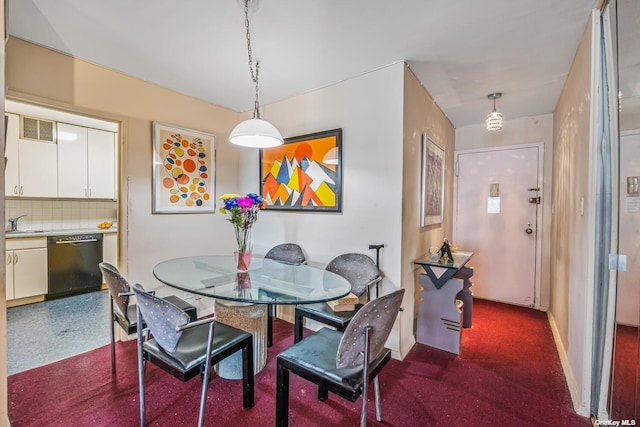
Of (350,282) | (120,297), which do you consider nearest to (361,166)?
(350,282)

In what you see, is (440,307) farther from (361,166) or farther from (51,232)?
(51,232)

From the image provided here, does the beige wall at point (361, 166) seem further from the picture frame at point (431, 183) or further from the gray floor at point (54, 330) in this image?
the gray floor at point (54, 330)

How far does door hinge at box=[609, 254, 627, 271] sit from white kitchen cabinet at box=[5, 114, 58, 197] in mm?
5657

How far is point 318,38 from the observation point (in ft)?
6.47

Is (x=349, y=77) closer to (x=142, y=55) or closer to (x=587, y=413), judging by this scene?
(x=142, y=55)

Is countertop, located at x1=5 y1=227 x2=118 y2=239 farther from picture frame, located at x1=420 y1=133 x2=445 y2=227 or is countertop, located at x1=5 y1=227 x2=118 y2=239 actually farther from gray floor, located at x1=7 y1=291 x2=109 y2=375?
picture frame, located at x1=420 y1=133 x2=445 y2=227

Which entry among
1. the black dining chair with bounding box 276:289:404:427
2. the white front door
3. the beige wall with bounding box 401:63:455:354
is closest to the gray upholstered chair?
the black dining chair with bounding box 276:289:404:427

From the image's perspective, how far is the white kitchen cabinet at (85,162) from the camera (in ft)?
12.6

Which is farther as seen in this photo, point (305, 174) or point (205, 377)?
point (305, 174)

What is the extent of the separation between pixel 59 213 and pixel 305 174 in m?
3.83

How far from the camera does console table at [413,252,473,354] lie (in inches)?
95.0

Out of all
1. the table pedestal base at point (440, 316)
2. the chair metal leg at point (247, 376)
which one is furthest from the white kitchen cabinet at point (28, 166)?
the table pedestal base at point (440, 316)

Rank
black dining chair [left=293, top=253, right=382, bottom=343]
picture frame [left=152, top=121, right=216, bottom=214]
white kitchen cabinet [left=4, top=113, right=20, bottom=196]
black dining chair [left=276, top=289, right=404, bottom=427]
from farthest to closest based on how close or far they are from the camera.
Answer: white kitchen cabinet [left=4, top=113, right=20, bottom=196] < picture frame [left=152, top=121, right=216, bottom=214] < black dining chair [left=293, top=253, right=382, bottom=343] < black dining chair [left=276, top=289, right=404, bottom=427]

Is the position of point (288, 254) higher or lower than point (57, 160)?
lower
